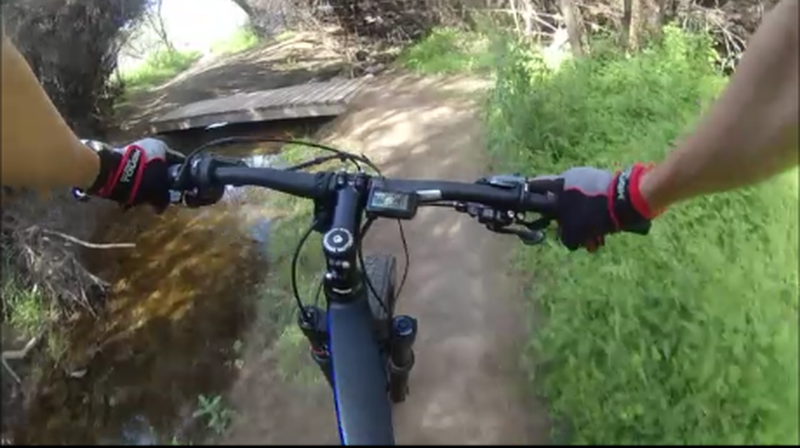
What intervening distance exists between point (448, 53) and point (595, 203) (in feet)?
17.9

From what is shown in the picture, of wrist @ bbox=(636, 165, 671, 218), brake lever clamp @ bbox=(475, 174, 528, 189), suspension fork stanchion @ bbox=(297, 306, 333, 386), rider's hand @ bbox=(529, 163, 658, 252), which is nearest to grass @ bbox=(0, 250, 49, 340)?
suspension fork stanchion @ bbox=(297, 306, 333, 386)

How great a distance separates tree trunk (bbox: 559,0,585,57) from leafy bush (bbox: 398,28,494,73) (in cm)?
68

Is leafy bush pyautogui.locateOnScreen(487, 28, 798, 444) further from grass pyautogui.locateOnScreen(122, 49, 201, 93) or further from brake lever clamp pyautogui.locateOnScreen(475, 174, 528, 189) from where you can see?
grass pyautogui.locateOnScreen(122, 49, 201, 93)

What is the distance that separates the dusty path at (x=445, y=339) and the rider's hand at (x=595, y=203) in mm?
229

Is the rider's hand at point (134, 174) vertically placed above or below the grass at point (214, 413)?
above

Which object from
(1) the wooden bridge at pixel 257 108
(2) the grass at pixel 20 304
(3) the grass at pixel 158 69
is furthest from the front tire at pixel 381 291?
(3) the grass at pixel 158 69

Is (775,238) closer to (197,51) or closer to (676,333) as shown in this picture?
(676,333)

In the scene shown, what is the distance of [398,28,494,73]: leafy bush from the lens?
611cm

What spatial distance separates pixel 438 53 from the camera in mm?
6762

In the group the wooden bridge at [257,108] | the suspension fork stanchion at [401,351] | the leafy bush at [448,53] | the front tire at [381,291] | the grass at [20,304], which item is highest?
the front tire at [381,291]

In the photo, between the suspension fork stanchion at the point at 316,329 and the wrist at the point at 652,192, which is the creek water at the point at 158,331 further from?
the wrist at the point at 652,192

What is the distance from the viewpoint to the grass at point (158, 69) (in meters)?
5.54

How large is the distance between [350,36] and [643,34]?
302cm

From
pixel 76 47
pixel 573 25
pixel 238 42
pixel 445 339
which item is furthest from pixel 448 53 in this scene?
pixel 445 339
